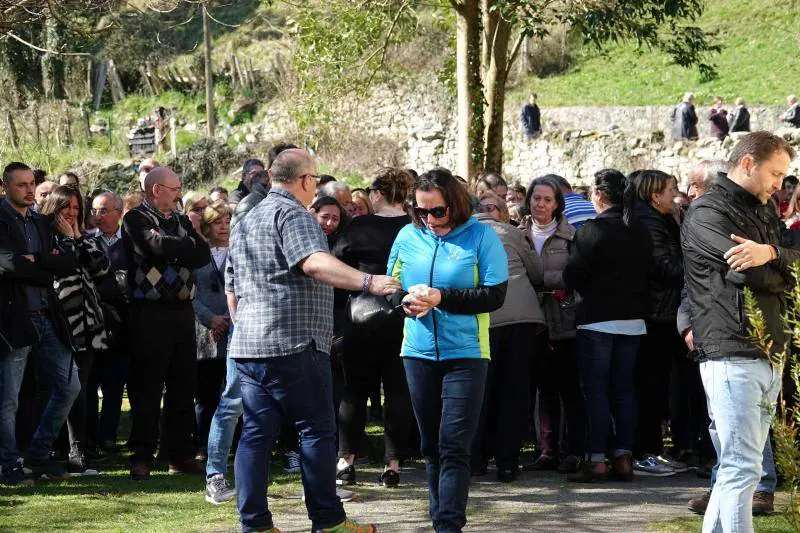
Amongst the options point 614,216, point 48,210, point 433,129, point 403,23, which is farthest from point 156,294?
point 433,129

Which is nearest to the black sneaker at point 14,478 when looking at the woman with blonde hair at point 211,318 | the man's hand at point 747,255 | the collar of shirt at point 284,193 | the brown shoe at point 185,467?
the brown shoe at point 185,467

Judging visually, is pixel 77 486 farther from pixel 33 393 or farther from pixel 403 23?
pixel 403 23

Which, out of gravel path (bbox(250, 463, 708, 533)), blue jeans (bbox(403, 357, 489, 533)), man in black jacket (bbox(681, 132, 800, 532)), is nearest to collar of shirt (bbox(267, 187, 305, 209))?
blue jeans (bbox(403, 357, 489, 533))

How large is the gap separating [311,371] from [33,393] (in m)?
3.92

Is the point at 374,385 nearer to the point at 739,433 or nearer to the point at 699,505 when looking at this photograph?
the point at 699,505

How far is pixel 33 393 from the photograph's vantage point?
9211 millimetres

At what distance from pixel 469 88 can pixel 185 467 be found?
8.00 metres

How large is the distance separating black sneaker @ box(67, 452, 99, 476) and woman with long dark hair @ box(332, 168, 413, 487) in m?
2.01

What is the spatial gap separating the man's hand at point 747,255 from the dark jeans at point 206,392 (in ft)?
16.2

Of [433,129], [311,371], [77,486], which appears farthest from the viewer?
[433,129]

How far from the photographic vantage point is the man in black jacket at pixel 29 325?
25.9 feet

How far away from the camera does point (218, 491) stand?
7516 mm

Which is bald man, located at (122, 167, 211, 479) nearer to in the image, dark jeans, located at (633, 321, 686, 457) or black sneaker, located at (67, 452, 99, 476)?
black sneaker, located at (67, 452, 99, 476)

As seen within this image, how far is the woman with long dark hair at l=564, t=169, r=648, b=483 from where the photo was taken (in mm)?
8117
